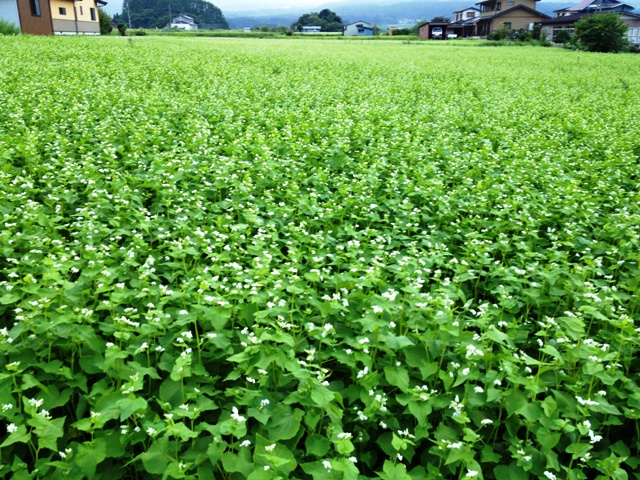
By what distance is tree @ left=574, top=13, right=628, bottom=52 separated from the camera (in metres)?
43.3

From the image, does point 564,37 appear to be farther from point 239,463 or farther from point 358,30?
point 358,30

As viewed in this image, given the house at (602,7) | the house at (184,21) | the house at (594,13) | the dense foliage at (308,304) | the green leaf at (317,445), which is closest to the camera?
the green leaf at (317,445)

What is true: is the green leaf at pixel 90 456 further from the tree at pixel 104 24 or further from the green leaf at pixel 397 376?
the tree at pixel 104 24

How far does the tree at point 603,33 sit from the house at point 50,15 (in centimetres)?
4597

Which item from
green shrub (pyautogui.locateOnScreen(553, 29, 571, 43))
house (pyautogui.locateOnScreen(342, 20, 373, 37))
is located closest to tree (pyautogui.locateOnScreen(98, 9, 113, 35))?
green shrub (pyautogui.locateOnScreen(553, 29, 571, 43))

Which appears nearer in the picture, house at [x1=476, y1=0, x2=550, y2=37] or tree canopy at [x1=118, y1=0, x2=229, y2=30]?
house at [x1=476, y1=0, x2=550, y2=37]

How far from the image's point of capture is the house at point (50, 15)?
40.2 metres

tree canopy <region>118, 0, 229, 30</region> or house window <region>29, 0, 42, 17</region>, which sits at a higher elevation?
tree canopy <region>118, 0, 229, 30</region>

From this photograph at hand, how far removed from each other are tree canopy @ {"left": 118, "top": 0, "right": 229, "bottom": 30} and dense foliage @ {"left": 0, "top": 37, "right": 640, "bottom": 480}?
453ft

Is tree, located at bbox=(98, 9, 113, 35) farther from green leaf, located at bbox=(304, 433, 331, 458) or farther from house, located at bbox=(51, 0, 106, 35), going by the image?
green leaf, located at bbox=(304, 433, 331, 458)

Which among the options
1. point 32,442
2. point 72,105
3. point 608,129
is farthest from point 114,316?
point 608,129

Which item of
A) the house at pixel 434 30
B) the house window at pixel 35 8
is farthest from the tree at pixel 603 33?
the house window at pixel 35 8

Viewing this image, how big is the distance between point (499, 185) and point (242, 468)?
5.43 m

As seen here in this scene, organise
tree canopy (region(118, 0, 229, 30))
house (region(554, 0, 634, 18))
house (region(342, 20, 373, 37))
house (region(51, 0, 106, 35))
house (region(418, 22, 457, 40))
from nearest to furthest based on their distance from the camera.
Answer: house (region(51, 0, 106, 35))
house (region(554, 0, 634, 18))
house (region(418, 22, 457, 40))
house (region(342, 20, 373, 37))
tree canopy (region(118, 0, 229, 30))
